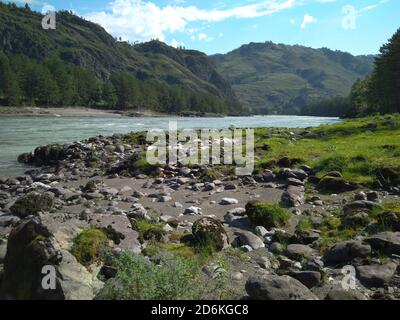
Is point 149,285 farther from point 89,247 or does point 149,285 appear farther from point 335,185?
point 335,185

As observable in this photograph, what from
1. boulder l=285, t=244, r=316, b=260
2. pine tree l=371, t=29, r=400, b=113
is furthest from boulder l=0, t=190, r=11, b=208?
pine tree l=371, t=29, r=400, b=113

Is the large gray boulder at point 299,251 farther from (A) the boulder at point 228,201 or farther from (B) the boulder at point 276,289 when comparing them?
(A) the boulder at point 228,201

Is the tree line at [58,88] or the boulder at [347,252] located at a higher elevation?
the tree line at [58,88]

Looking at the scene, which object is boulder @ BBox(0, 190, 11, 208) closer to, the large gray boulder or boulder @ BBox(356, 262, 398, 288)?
the large gray boulder

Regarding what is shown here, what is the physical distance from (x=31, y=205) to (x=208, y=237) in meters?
6.76

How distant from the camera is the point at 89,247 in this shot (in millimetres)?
7953

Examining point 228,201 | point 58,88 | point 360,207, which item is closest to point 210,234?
point 228,201

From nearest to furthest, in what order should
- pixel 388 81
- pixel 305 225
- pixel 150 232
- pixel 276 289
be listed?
pixel 276 289, pixel 150 232, pixel 305 225, pixel 388 81

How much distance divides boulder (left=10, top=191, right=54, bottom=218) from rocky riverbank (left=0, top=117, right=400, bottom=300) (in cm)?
4

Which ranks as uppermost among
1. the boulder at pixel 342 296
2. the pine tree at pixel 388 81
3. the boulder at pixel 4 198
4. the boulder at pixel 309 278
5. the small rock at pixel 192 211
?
the pine tree at pixel 388 81

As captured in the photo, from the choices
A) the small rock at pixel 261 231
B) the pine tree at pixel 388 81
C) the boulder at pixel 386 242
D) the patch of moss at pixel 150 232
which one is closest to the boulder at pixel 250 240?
the small rock at pixel 261 231

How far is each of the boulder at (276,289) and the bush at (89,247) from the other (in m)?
2.99

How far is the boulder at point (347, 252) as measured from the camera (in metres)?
8.91

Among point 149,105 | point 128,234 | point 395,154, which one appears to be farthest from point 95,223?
point 149,105
